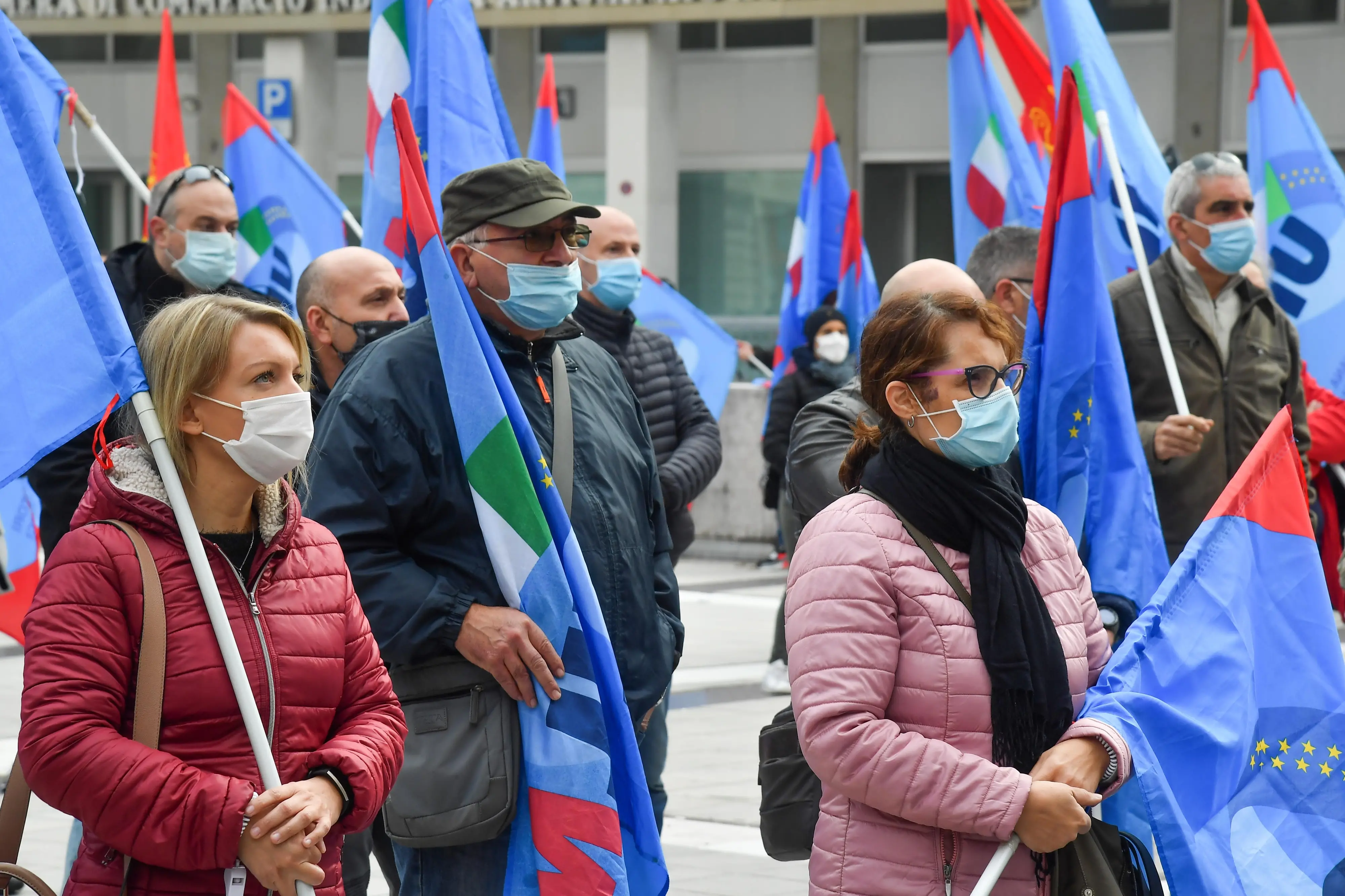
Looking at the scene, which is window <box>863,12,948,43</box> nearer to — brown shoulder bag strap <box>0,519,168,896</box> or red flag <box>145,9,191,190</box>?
red flag <box>145,9,191,190</box>

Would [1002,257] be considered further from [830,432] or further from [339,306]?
[339,306]

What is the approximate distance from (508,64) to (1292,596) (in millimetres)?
22050

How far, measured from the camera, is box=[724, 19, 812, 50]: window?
23.6 metres

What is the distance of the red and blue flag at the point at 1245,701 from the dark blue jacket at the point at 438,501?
111 cm

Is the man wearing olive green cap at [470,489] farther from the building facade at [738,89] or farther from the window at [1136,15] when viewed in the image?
the window at [1136,15]

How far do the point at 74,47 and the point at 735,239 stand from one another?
10.8 meters

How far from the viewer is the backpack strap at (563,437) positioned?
377 cm

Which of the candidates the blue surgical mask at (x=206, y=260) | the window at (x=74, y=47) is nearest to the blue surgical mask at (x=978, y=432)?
the blue surgical mask at (x=206, y=260)

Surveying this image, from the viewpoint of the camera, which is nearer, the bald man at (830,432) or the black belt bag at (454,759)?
the black belt bag at (454,759)

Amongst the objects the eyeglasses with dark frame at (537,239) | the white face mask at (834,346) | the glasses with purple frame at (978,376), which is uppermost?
the eyeglasses with dark frame at (537,239)

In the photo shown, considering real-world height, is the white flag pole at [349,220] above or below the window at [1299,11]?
below

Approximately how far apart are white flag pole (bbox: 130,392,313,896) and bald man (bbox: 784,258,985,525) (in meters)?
1.63

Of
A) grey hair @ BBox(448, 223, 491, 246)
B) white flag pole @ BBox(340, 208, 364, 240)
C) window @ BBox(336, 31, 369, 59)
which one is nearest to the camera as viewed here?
grey hair @ BBox(448, 223, 491, 246)

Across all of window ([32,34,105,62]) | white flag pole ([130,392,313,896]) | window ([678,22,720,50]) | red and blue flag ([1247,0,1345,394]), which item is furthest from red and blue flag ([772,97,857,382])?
window ([32,34,105,62])
